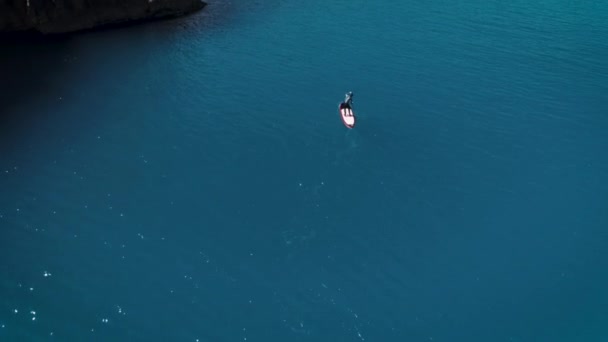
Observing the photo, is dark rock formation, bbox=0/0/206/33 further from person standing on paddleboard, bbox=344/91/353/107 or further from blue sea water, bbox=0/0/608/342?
person standing on paddleboard, bbox=344/91/353/107

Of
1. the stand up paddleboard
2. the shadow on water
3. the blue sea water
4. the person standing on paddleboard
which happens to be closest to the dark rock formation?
the shadow on water

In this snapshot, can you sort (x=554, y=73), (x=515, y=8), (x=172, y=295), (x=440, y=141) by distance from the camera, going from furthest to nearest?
1. (x=515, y=8)
2. (x=554, y=73)
3. (x=440, y=141)
4. (x=172, y=295)

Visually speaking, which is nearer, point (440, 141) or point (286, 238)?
point (286, 238)

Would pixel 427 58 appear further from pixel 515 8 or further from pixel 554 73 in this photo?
pixel 515 8

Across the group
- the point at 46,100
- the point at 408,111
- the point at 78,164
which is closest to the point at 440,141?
the point at 408,111

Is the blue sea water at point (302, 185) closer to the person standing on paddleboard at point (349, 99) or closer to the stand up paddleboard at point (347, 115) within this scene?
the stand up paddleboard at point (347, 115)
